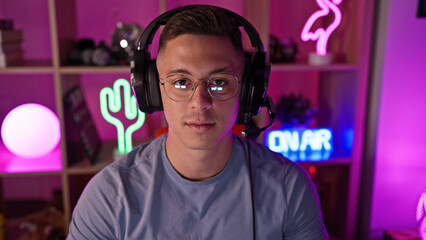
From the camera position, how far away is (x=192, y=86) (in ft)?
3.96

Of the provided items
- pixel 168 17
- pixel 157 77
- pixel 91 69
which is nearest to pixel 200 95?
pixel 157 77

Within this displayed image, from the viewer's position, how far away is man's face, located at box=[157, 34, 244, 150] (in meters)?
1.19

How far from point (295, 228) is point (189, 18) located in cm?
76

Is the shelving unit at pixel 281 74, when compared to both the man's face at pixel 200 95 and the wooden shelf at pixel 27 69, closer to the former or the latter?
the wooden shelf at pixel 27 69

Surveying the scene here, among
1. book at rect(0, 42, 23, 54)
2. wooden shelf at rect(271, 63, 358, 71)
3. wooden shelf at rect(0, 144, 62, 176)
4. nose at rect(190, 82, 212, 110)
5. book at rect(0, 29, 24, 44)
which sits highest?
book at rect(0, 29, 24, 44)

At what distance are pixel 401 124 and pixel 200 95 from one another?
1.49m

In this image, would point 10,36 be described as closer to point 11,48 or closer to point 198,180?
point 11,48

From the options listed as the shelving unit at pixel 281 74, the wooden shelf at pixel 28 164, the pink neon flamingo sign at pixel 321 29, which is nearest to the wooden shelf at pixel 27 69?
the shelving unit at pixel 281 74

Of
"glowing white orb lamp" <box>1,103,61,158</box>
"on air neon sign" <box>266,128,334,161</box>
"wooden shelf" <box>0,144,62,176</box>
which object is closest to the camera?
"glowing white orb lamp" <box>1,103,61,158</box>

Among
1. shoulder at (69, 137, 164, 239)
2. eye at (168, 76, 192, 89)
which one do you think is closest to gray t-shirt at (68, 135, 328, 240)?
shoulder at (69, 137, 164, 239)

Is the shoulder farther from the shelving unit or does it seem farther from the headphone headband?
the shelving unit

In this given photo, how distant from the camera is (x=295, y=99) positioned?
229cm

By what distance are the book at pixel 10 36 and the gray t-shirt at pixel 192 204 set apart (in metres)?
1.12

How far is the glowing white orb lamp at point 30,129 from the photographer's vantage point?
6.28 ft
